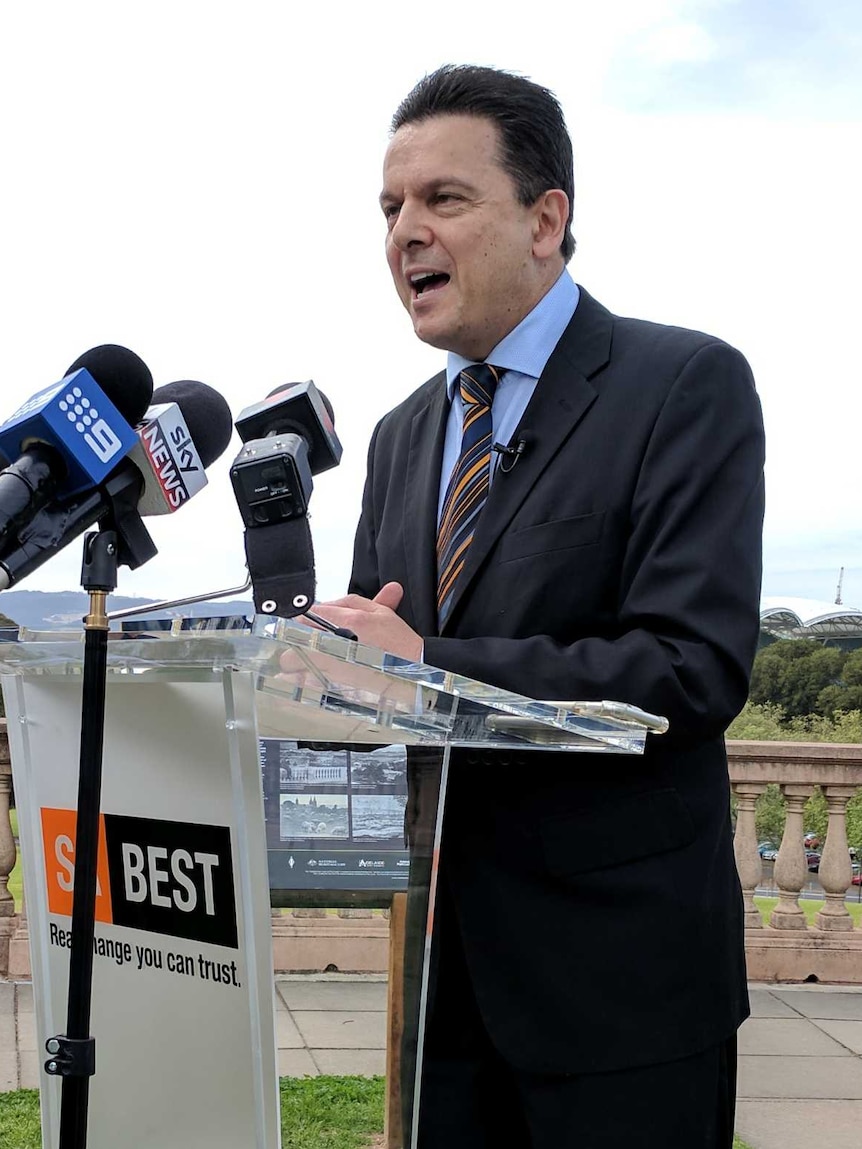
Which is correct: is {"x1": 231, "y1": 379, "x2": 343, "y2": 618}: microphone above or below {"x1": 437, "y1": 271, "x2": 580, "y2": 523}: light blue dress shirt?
below

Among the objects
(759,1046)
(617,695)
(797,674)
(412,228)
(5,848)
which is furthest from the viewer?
(797,674)

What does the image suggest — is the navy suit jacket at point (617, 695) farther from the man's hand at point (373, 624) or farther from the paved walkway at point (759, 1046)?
the paved walkway at point (759, 1046)

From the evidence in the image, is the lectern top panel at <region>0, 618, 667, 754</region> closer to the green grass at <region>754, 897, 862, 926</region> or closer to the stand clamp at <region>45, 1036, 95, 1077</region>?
the stand clamp at <region>45, 1036, 95, 1077</region>

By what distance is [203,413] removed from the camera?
1.69 m

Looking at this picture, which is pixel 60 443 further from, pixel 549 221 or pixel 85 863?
pixel 549 221

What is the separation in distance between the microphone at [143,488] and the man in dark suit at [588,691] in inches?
10.3

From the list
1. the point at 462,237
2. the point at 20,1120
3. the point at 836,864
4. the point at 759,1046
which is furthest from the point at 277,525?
the point at 836,864

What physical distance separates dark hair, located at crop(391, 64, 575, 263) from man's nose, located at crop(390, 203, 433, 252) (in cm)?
17

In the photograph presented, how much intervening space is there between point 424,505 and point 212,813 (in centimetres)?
83

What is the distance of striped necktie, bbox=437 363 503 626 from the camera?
2.00m

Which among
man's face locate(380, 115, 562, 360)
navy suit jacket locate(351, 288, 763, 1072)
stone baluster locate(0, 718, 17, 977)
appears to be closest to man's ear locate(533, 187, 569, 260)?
man's face locate(380, 115, 562, 360)

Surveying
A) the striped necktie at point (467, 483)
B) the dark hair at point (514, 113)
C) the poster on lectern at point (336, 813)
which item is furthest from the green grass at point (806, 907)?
the poster on lectern at point (336, 813)

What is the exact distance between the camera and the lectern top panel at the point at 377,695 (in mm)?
1379

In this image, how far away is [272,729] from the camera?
5.24 feet
